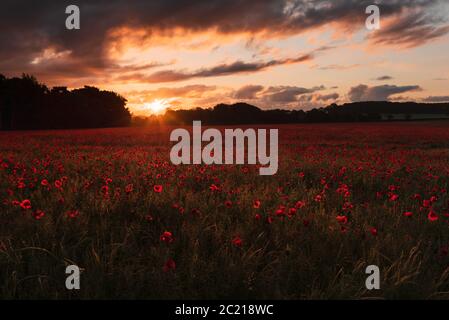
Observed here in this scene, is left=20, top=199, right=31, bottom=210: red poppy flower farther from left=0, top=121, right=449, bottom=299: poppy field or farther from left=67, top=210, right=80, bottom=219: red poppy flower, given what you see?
left=67, top=210, right=80, bottom=219: red poppy flower

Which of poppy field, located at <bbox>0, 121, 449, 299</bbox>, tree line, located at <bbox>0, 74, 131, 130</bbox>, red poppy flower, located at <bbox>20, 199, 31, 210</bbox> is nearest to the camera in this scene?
poppy field, located at <bbox>0, 121, 449, 299</bbox>

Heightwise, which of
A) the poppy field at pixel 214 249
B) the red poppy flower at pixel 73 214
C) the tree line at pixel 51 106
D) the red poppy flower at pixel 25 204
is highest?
the tree line at pixel 51 106

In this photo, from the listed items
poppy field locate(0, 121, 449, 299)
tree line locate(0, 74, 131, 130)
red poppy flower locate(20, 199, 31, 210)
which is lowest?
poppy field locate(0, 121, 449, 299)

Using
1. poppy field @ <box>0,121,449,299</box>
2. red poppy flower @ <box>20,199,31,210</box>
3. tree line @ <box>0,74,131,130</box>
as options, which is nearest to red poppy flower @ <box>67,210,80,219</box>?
poppy field @ <box>0,121,449,299</box>

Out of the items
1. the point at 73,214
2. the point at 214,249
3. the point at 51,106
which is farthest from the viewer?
the point at 51,106

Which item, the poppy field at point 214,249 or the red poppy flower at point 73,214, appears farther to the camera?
the red poppy flower at point 73,214

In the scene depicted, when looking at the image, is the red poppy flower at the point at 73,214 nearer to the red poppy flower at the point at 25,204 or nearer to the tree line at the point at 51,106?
the red poppy flower at the point at 25,204

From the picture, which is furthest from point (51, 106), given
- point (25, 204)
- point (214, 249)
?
point (214, 249)

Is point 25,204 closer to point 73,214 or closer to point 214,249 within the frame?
point 73,214

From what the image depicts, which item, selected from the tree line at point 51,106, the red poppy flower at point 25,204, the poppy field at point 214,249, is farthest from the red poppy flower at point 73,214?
the tree line at point 51,106

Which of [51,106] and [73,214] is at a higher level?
[51,106]

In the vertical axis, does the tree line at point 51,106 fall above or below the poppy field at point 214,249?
above
